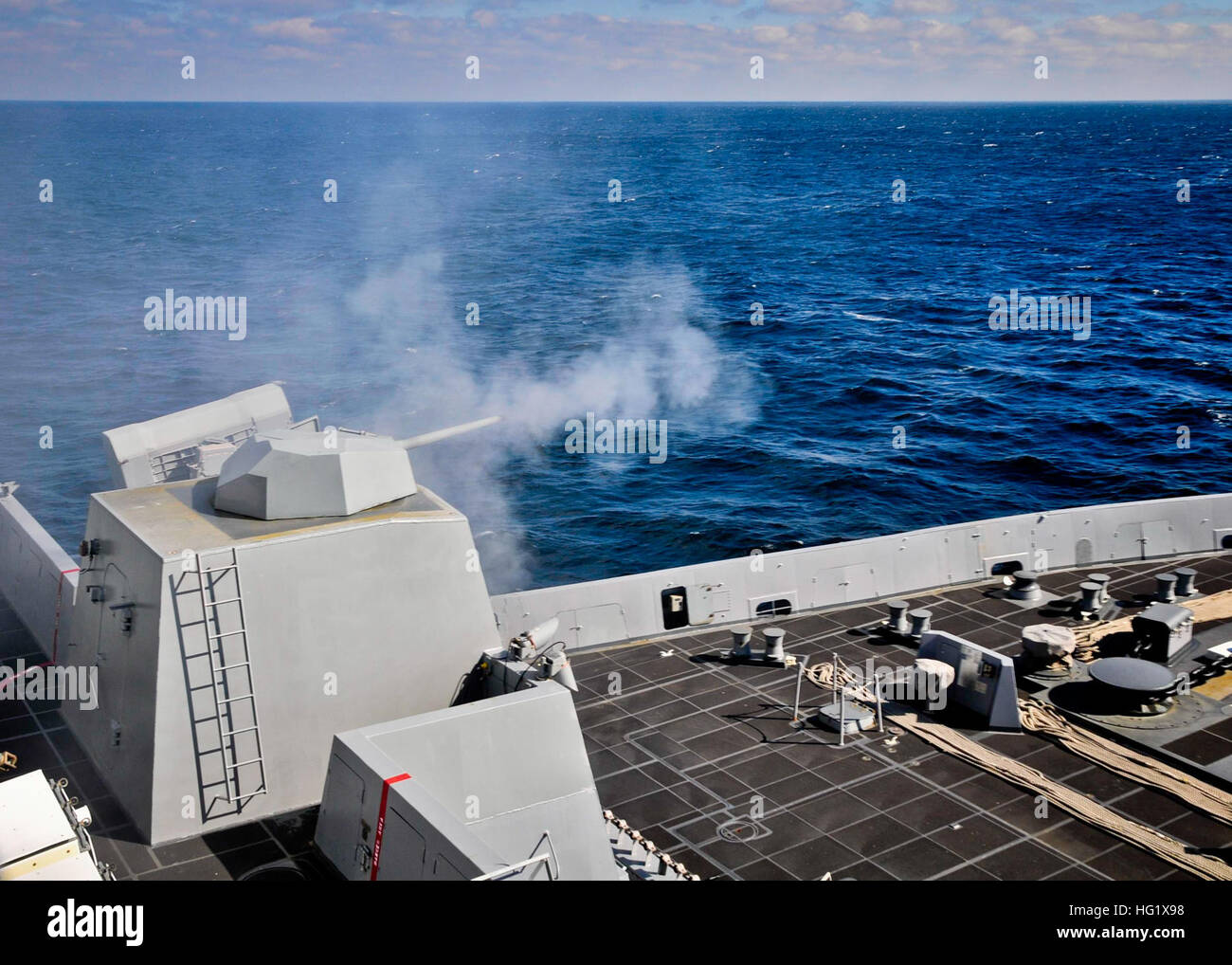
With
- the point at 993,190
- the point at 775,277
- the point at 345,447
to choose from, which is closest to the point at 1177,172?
the point at 993,190

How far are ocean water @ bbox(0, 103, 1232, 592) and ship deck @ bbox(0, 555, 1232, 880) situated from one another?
60.6 feet

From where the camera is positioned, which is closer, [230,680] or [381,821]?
[381,821]

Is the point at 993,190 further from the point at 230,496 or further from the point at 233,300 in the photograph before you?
the point at 230,496

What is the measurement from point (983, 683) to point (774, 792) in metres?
3.26

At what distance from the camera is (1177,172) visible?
132375 mm

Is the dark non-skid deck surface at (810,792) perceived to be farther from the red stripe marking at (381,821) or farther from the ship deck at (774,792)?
the red stripe marking at (381,821)

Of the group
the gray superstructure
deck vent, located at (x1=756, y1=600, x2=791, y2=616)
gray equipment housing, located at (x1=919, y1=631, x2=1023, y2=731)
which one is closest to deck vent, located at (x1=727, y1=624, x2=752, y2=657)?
the gray superstructure

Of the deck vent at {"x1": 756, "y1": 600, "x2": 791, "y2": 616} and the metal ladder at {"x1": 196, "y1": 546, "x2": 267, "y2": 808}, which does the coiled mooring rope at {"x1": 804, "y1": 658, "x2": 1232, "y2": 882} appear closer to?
the deck vent at {"x1": 756, "y1": 600, "x2": 791, "y2": 616}

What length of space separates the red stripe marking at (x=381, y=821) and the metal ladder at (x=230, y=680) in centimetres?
201

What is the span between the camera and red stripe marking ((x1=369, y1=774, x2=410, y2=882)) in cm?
884

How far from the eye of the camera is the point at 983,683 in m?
13.7

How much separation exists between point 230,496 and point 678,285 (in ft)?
210

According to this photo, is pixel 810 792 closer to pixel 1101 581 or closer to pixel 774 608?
pixel 774 608

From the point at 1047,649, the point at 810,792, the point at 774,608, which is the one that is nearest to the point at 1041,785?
the point at 810,792
